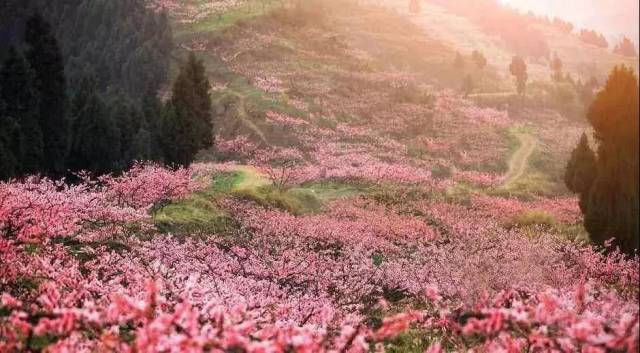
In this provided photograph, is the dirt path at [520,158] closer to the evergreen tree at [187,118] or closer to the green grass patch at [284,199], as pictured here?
the green grass patch at [284,199]

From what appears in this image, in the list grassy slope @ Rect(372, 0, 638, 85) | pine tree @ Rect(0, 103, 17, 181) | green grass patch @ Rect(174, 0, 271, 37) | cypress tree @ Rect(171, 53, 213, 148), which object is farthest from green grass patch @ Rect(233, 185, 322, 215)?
grassy slope @ Rect(372, 0, 638, 85)

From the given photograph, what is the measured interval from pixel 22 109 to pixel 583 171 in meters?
26.4

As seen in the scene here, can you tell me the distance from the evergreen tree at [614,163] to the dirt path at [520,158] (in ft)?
72.3

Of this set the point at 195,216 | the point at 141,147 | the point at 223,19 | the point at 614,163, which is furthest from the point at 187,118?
the point at 223,19

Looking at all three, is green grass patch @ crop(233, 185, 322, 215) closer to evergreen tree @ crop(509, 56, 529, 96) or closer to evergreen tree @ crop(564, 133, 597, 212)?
evergreen tree @ crop(564, 133, 597, 212)

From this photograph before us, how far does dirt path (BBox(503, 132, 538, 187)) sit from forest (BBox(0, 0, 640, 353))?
1.26ft

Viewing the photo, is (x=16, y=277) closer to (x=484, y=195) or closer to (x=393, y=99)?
(x=484, y=195)

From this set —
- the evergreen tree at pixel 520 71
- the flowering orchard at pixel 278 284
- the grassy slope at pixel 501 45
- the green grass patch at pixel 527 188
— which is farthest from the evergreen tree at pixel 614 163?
the grassy slope at pixel 501 45

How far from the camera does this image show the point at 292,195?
3052cm

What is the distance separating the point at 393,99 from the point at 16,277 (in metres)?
59.6

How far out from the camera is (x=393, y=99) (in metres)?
67.5

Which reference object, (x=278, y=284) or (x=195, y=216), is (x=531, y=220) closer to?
(x=195, y=216)

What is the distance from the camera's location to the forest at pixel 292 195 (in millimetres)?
7883

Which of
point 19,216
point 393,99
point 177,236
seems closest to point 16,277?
point 19,216
